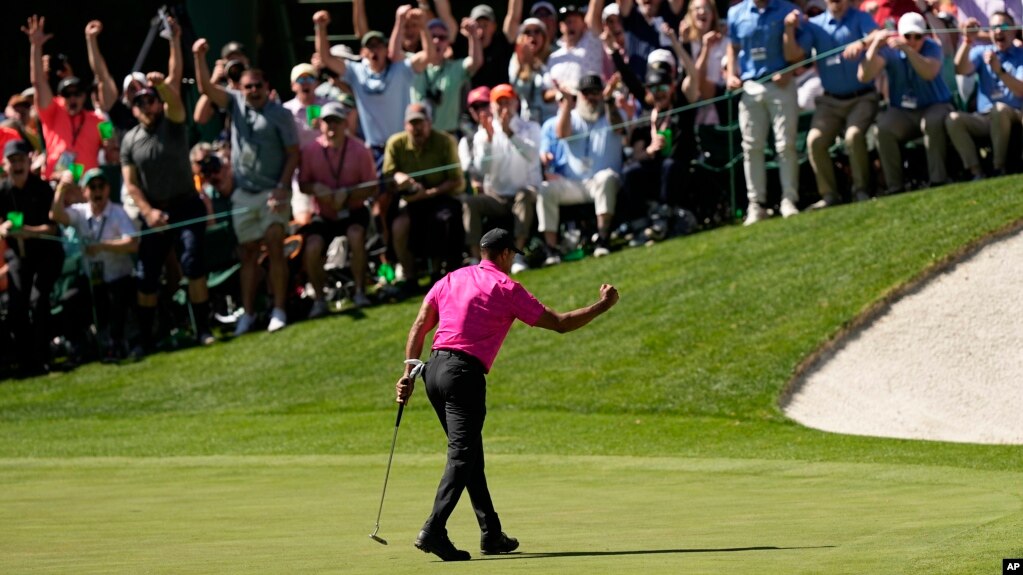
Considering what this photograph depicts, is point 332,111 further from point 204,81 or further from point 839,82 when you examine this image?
point 839,82

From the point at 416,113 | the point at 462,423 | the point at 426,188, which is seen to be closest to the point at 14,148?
the point at 416,113

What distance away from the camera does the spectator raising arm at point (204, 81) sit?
19094mm

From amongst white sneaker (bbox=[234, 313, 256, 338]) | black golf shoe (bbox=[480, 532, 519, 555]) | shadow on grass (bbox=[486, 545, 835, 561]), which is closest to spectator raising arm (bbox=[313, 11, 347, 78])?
white sneaker (bbox=[234, 313, 256, 338])

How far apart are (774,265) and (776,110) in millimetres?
1747

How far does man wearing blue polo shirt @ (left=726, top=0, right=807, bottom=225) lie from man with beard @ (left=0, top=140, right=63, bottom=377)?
7872 millimetres

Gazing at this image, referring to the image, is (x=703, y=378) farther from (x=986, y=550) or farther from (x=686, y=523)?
(x=986, y=550)

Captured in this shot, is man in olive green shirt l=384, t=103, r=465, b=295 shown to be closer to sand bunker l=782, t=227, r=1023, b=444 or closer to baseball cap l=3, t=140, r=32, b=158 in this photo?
baseball cap l=3, t=140, r=32, b=158

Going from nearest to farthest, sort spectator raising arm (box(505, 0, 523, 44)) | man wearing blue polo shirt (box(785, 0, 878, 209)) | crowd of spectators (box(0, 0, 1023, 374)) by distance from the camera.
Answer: man wearing blue polo shirt (box(785, 0, 878, 209)) < crowd of spectators (box(0, 0, 1023, 374)) < spectator raising arm (box(505, 0, 523, 44))

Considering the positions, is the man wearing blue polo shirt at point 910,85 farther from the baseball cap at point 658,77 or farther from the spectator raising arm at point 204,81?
the spectator raising arm at point 204,81

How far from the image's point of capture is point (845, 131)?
18156 mm

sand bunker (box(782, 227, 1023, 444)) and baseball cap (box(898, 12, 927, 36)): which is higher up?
baseball cap (box(898, 12, 927, 36))

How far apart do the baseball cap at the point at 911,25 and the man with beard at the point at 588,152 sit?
3.36 meters

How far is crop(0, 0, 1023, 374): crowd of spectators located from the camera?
59.7 ft

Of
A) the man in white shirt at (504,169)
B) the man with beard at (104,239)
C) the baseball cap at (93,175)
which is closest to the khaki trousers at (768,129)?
the man in white shirt at (504,169)
